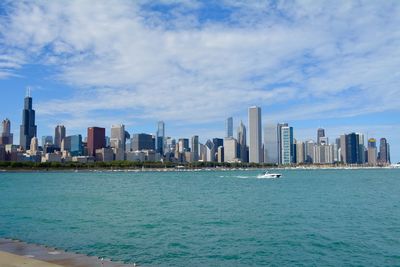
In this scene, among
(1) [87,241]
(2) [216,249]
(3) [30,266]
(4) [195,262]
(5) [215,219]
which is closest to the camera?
(3) [30,266]

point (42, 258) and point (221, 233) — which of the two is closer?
point (42, 258)

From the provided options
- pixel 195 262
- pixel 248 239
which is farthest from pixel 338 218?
pixel 195 262

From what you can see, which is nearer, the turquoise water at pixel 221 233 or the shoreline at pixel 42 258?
the shoreline at pixel 42 258

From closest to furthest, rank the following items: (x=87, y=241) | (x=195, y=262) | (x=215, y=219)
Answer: (x=195, y=262), (x=87, y=241), (x=215, y=219)

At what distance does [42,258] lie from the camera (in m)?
22.2

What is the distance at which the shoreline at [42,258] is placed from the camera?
64.6ft

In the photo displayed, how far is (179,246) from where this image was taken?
32.5 m

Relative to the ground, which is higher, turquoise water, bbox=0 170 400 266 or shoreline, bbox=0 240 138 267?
shoreline, bbox=0 240 138 267

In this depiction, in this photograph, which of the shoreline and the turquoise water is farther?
the turquoise water

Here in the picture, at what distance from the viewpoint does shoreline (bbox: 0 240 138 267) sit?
19695 mm

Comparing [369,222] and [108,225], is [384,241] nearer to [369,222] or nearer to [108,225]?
[369,222]

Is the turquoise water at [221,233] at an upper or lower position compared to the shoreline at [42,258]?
lower

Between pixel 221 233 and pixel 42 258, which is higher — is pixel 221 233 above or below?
below

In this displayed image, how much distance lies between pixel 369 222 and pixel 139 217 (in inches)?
1001
